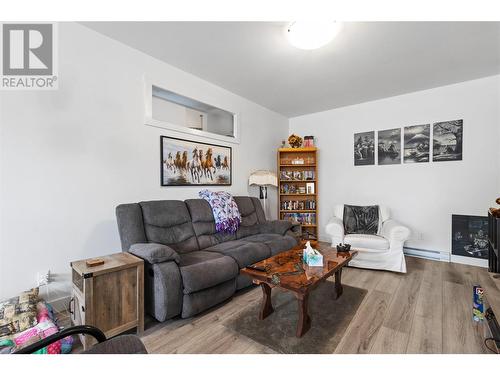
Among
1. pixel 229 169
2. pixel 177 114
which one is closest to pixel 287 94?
pixel 229 169

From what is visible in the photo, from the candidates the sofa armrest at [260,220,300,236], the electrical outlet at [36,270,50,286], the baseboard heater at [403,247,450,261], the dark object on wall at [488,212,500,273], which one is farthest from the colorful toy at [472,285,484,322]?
the electrical outlet at [36,270,50,286]

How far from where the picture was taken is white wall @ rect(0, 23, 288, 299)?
5.65ft

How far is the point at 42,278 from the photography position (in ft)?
6.01

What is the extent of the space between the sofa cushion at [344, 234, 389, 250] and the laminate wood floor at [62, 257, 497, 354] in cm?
45

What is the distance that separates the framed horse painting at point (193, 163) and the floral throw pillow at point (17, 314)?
1457mm

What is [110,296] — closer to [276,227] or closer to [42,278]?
[42,278]

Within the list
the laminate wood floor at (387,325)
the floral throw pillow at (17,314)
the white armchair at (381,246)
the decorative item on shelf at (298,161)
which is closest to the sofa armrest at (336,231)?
the white armchair at (381,246)

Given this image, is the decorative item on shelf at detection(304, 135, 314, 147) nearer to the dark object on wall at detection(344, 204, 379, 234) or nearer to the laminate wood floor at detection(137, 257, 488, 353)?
the dark object on wall at detection(344, 204, 379, 234)

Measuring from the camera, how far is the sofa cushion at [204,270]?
70.2 inches

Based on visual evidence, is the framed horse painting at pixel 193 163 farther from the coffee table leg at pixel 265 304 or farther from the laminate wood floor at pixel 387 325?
the coffee table leg at pixel 265 304

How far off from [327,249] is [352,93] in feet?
8.38

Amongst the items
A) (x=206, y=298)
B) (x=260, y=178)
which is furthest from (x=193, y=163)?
(x=206, y=298)

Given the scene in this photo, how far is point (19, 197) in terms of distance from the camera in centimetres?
173
